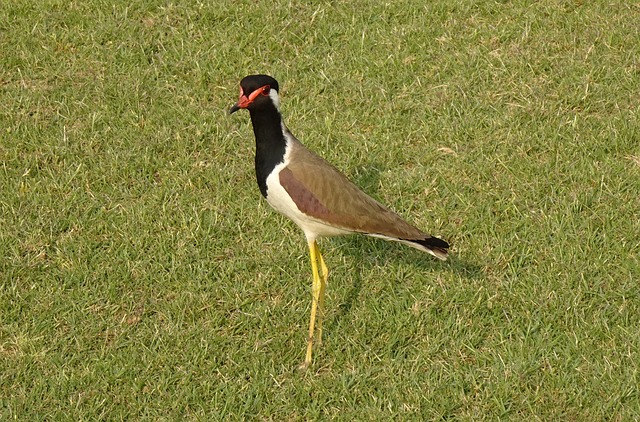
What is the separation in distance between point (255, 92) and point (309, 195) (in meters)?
0.72

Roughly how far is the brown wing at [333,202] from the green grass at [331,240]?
1.99 ft

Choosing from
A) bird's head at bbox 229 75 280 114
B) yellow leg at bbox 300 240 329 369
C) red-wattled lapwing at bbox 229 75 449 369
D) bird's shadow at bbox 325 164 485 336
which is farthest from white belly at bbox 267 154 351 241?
bird's shadow at bbox 325 164 485 336

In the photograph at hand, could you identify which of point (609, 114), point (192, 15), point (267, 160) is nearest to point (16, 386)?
point (267, 160)

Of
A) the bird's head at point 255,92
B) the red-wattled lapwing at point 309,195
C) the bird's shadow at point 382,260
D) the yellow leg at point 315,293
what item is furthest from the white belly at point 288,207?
the bird's shadow at point 382,260

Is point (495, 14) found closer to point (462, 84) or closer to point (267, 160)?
point (462, 84)

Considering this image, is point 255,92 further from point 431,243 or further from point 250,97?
point 431,243

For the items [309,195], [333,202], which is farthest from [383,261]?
[309,195]

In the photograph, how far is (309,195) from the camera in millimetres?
5996

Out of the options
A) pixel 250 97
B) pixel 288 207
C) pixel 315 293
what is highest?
pixel 250 97

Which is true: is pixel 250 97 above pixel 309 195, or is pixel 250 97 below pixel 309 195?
above

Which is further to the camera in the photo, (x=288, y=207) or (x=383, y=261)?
(x=383, y=261)

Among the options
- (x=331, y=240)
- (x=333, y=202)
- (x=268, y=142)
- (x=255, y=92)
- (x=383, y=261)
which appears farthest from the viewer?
(x=331, y=240)

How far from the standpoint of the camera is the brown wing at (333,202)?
6.00 metres

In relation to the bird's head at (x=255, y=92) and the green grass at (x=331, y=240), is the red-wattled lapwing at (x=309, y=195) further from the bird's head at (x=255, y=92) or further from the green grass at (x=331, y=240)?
the green grass at (x=331, y=240)
